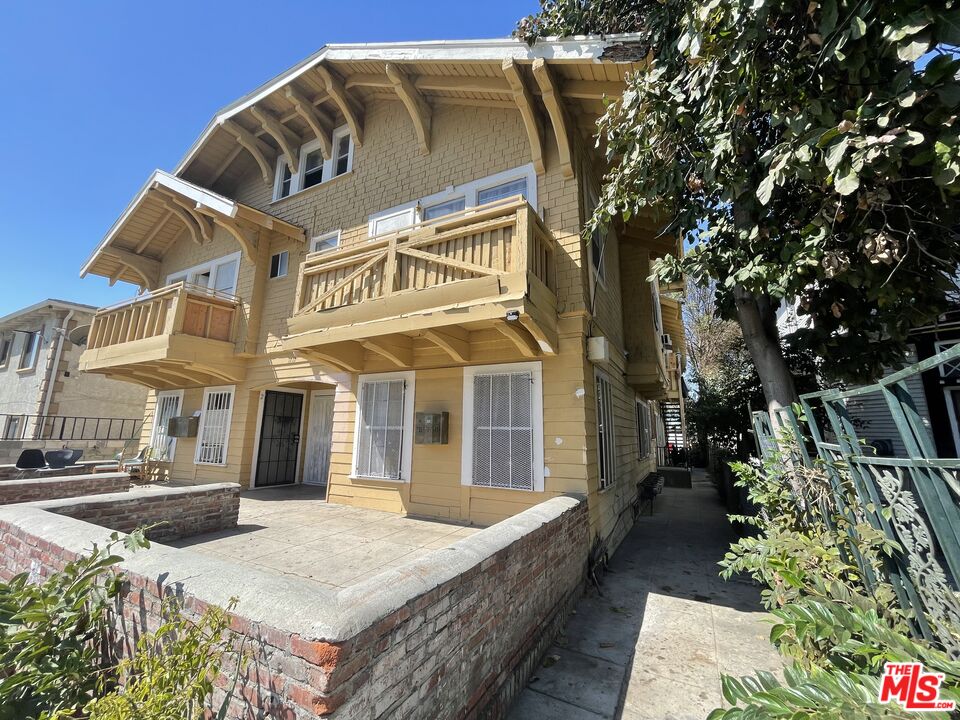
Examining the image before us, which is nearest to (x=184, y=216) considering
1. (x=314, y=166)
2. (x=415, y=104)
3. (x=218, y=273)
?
(x=218, y=273)

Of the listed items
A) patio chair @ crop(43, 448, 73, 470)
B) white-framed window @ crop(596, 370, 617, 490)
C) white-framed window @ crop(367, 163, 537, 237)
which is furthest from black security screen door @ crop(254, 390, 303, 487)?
white-framed window @ crop(596, 370, 617, 490)

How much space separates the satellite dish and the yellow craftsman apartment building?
4946 mm

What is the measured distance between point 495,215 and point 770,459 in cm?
423

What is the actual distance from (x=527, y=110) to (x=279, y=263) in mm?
7135

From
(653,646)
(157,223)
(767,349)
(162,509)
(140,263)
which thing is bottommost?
(653,646)

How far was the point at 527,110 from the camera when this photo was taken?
6027mm

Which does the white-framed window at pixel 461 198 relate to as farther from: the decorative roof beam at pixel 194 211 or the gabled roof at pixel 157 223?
the decorative roof beam at pixel 194 211

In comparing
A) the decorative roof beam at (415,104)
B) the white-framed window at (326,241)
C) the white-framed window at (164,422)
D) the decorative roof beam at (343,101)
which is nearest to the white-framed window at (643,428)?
the decorative roof beam at (415,104)

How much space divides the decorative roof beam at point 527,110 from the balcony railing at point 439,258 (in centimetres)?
151

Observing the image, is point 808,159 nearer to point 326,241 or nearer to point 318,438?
point 326,241

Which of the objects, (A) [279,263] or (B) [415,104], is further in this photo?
(A) [279,263]

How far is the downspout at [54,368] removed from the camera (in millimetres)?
14547

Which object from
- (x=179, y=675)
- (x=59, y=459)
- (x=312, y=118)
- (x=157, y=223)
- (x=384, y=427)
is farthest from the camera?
(x=157, y=223)

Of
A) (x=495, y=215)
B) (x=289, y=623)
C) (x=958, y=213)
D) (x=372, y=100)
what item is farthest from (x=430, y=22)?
(x=289, y=623)
